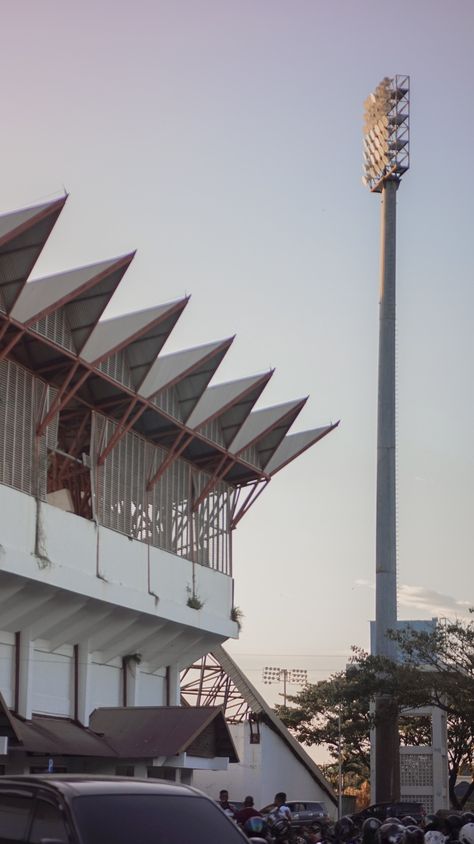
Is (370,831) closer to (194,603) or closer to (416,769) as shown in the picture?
(194,603)

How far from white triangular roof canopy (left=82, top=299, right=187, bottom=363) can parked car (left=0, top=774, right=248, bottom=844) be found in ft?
88.9

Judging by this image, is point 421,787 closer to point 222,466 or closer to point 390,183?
point 222,466

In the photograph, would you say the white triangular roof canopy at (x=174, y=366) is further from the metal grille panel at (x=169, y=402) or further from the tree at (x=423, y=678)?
the tree at (x=423, y=678)

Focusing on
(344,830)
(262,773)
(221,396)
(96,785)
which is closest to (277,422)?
(221,396)

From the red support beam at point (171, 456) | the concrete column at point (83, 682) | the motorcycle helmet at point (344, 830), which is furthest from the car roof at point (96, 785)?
the red support beam at point (171, 456)

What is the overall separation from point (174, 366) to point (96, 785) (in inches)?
1233

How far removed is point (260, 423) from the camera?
4491 cm

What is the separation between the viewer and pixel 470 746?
5222 cm

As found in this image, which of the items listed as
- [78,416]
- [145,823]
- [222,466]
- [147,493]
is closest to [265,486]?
[222,466]

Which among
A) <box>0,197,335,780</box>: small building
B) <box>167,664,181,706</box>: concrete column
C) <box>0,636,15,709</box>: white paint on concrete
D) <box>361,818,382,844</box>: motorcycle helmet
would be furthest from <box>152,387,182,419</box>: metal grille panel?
<box>361,818,382,844</box>: motorcycle helmet

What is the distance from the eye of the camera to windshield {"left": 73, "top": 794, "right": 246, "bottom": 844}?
7414mm

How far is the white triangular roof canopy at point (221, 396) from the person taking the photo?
1620 inches

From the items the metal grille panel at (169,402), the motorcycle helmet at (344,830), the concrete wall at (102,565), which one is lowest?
the motorcycle helmet at (344,830)

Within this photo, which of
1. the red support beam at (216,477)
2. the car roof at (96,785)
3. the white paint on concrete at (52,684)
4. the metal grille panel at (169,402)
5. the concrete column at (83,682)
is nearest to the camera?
the car roof at (96,785)
